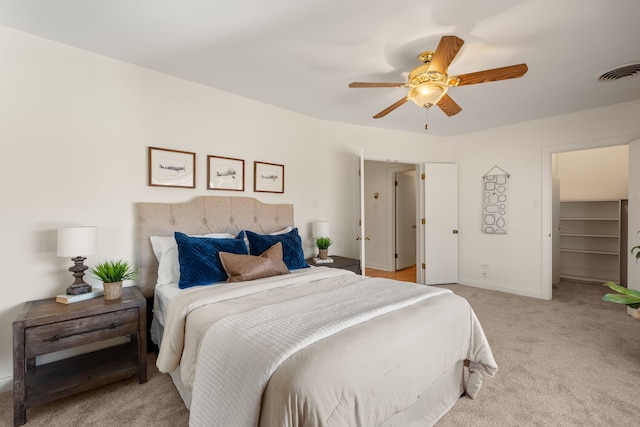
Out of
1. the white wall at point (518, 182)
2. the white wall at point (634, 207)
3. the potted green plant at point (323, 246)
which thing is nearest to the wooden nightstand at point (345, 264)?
the potted green plant at point (323, 246)

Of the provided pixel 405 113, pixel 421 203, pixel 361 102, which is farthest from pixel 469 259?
pixel 361 102

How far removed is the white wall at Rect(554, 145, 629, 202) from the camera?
15.6ft

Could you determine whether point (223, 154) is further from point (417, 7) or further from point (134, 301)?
point (417, 7)

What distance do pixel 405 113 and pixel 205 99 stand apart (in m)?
2.42

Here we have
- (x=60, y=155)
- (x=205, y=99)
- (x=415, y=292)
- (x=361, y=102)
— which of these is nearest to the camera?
(x=415, y=292)

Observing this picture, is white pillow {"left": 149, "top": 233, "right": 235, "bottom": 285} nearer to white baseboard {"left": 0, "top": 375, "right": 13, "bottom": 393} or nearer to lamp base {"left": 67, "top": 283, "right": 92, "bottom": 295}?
lamp base {"left": 67, "top": 283, "right": 92, "bottom": 295}

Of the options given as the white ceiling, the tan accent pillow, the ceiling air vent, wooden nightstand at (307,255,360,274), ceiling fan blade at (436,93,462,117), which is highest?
the ceiling air vent

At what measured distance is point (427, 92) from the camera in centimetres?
226

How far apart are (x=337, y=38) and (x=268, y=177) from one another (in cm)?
171

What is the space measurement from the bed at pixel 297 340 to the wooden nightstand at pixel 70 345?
25 cm

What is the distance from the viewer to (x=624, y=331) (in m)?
2.97

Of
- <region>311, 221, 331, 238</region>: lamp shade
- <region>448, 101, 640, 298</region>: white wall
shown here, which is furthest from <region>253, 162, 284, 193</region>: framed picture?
<region>448, 101, 640, 298</region>: white wall

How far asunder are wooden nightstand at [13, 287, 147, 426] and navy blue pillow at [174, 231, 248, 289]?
341mm

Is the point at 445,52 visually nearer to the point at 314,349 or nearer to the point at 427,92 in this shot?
the point at 427,92
